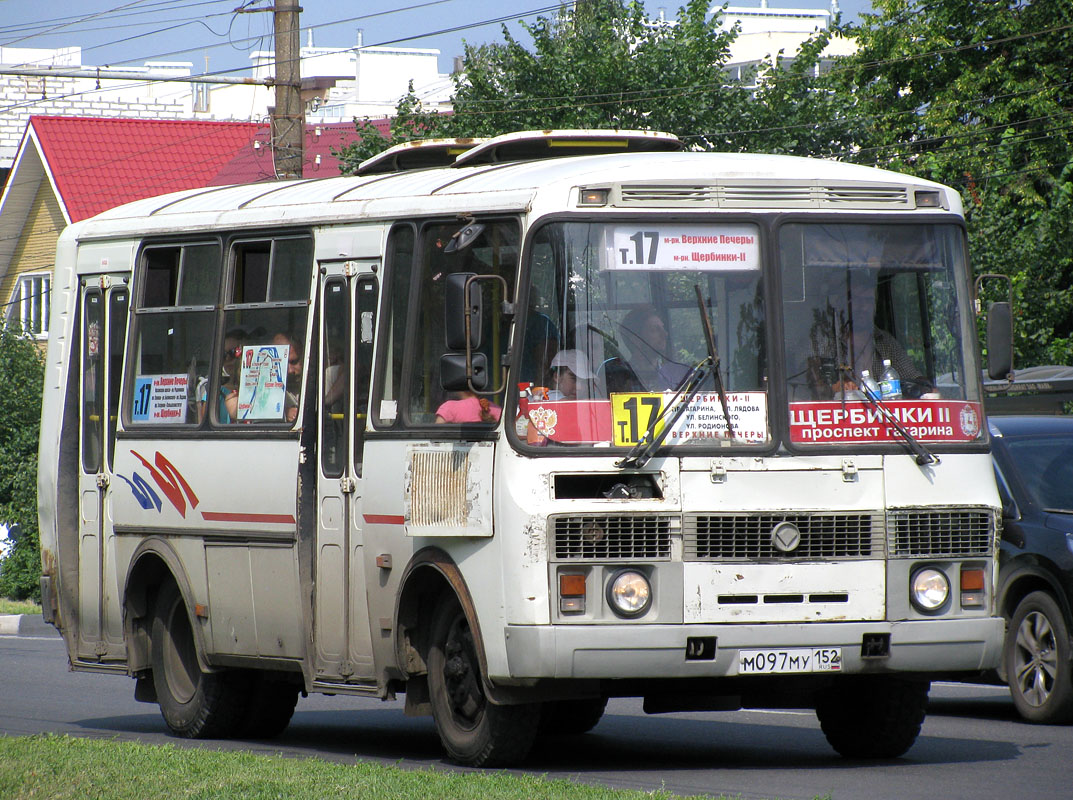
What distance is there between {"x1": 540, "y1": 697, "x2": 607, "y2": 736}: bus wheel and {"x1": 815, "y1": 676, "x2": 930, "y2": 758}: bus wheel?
1480 mm

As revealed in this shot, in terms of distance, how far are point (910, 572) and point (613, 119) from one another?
71.8 ft

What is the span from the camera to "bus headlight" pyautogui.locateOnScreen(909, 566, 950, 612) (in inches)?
335

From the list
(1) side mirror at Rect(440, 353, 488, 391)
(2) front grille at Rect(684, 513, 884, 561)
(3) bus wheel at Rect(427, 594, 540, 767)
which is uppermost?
(1) side mirror at Rect(440, 353, 488, 391)

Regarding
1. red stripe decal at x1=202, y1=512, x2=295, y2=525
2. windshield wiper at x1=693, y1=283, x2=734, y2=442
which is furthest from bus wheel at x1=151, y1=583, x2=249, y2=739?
windshield wiper at x1=693, y1=283, x2=734, y2=442

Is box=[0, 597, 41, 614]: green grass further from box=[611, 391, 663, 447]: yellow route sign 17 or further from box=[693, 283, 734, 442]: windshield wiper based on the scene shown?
box=[693, 283, 734, 442]: windshield wiper

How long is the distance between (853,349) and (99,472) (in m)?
5.11

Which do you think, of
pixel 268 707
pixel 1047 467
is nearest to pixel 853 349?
pixel 1047 467

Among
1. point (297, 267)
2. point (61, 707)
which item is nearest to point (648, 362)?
point (297, 267)

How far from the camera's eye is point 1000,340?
357 inches

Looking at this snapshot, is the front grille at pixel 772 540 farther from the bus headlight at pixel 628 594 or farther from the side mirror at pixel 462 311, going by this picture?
the side mirror at pixel 462 311

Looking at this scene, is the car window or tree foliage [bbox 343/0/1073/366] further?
tree foliage [bbox 343/0/1073/366]

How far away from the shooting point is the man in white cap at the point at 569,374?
27.2ft

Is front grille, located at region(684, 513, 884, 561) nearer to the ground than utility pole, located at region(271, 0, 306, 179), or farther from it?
nearer to the ground

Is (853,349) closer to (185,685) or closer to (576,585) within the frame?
(576,585)
